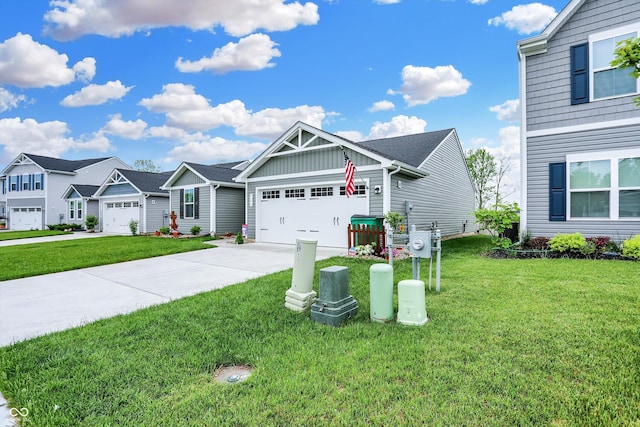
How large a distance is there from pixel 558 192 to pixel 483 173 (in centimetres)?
1412

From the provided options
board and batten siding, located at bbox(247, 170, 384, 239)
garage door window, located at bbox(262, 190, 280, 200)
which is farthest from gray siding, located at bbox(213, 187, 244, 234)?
garage door window, located at bbox(262, 190, 280, 200)

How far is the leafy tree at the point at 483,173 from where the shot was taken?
Result: 21.0 meters

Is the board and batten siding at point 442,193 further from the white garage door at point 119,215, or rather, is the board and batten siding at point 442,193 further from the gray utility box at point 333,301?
the white garage door at point 119,215

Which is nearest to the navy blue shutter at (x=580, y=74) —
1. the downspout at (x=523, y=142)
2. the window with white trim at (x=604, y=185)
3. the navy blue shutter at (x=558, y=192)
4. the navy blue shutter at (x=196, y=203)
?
the downspout at (x=523, y=142)

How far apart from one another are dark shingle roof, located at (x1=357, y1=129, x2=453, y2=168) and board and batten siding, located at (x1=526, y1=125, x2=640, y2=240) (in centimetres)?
379

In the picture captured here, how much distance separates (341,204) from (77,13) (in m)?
11.1

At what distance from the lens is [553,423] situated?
73.5 inches

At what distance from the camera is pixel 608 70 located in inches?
299

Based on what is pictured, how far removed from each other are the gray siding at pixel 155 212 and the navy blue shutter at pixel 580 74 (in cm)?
1942

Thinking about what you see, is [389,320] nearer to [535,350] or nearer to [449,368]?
[449,368]

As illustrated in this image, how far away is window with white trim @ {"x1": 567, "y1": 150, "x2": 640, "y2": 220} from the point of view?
24.3 ft

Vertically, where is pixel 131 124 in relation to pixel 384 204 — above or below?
above

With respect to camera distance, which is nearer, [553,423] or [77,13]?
[553,423]

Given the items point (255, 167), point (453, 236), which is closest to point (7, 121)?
point (255, 167)
